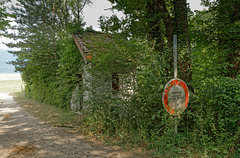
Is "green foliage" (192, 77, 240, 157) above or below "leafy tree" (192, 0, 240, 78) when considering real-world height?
below

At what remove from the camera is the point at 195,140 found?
4621 millimetres

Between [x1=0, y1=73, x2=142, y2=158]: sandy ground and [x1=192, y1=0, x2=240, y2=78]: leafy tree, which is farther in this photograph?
[x1=192, y1=0, x2=240, y2=78]: leafy tree

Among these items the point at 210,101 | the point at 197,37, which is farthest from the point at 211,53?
the point at 210,101

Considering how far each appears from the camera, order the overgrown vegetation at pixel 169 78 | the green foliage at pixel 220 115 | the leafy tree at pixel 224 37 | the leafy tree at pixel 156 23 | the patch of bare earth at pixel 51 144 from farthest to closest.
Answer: the leafy tree at pixel 156 23, the leafy tree at pixel 224 37, the patch of bare earth at pixel 51 144, the overgrown vegetation at pixel 169 78, the green foliage at pixel 220 115

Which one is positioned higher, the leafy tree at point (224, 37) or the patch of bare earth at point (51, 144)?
the leafy tree at point (224, 37)

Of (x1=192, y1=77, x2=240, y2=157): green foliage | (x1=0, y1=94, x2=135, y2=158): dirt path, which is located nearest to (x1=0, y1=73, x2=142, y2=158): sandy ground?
(x1=0, y1=94, x2=135, y2=158): dirt path

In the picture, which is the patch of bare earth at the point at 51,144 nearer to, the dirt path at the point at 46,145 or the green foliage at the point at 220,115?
the dirt path at the point at 46,145

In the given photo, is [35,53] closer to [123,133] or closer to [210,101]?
[123,133]

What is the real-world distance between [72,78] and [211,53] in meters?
7.61

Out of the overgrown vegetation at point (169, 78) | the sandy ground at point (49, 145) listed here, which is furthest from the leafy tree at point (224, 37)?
the sandy ground at point (49, 145)

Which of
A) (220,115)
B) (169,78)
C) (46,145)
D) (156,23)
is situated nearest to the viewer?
(220,115)

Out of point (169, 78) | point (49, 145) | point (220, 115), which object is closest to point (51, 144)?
point (49, 145)

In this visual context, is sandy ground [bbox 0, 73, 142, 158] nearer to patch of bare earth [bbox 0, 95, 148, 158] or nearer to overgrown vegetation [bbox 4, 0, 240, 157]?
patch of bare earth [bbox 0, 95, 148, 158]

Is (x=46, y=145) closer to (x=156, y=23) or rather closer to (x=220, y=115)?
(x=220, y=115)
